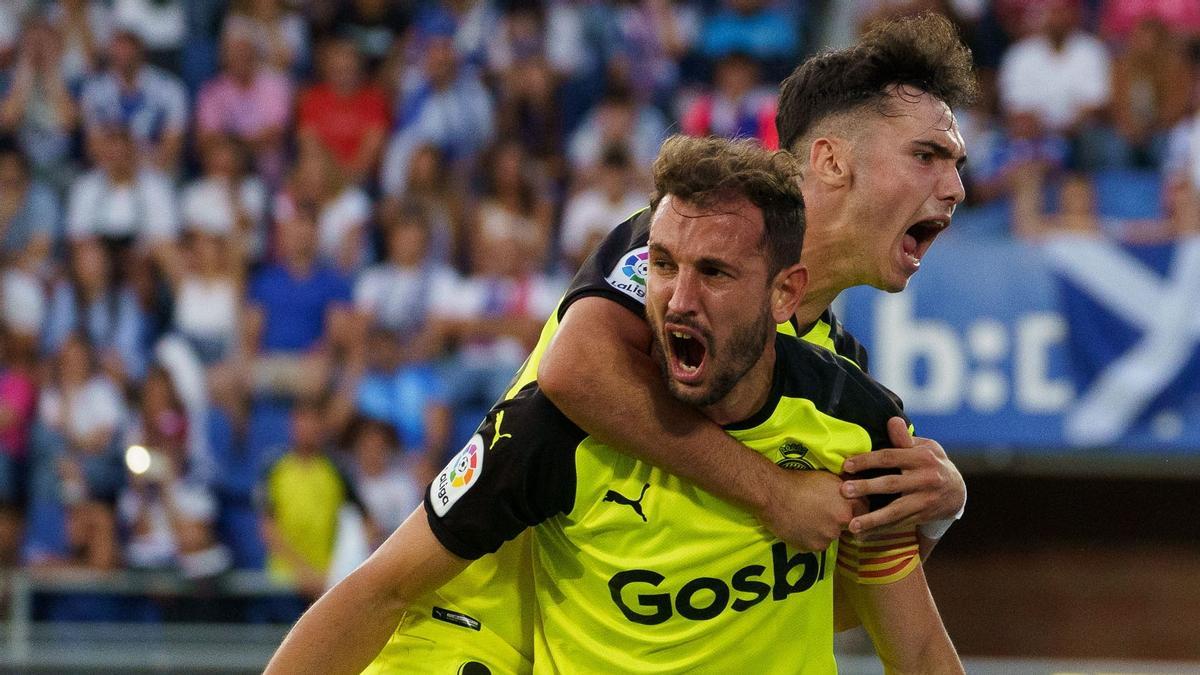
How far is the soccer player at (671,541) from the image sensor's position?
304cm

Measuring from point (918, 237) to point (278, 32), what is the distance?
336 inches

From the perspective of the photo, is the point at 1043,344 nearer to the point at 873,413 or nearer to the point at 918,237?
the point at 918,237

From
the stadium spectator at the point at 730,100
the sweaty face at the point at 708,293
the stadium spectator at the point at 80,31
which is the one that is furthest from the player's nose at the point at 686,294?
the stadium spectator at the point at 80,31

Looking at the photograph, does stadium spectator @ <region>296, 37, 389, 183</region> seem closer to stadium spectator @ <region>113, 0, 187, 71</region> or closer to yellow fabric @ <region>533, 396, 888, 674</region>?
stadium spectator @ <region>113, 0, 187, 71</region>

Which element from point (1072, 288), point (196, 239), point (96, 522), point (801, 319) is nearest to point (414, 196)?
point (196, 239)

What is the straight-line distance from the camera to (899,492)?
10.1ft

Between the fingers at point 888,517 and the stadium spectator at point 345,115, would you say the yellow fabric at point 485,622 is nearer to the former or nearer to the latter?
the fingers at point 888,517

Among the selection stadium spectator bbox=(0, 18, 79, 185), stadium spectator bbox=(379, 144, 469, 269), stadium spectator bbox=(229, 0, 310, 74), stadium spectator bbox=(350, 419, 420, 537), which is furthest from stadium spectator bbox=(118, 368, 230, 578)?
stadium spectator bbox=(229, 0, 310, 74)

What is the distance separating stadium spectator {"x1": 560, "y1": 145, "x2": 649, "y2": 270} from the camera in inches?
381

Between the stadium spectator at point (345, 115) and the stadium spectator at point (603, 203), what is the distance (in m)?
1.59

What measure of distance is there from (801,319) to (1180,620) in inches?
237

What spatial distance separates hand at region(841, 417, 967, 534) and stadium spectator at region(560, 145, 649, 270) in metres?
6.51

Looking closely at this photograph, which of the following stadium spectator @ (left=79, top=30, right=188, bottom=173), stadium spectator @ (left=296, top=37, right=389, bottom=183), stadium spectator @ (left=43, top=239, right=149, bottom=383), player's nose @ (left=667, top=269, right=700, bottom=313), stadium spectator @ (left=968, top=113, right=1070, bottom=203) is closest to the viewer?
player's nose @ (left=667, top=269, right=700, bottom=313)

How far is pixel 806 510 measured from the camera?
3.06 m
